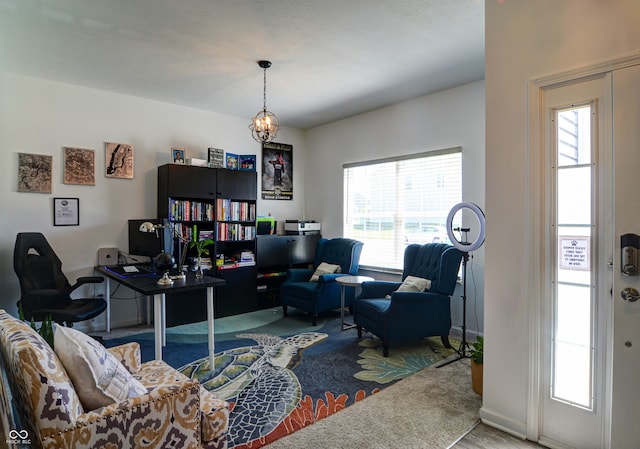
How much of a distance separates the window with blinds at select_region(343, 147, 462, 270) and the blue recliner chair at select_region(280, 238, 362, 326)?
0.36m

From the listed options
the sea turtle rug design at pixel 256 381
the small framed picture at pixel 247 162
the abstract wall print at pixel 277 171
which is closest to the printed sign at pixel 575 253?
the sea turtle rug design at pixel 256 381

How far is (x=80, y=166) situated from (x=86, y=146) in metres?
0.25

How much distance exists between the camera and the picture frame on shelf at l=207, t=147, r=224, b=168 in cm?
486

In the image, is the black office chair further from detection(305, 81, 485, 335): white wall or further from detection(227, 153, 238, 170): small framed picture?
detection(305, 81, 485, 335): white wall

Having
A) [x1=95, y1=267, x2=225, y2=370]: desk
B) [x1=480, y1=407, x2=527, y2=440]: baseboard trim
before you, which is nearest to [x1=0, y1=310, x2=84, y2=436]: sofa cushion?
[x1=95, y1=267, x2=225, y2=370]: desk

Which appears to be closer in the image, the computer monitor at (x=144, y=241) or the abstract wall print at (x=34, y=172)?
the abstract wall print at (x=34, y=172)

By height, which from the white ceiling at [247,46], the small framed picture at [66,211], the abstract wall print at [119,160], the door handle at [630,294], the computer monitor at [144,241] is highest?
the white ceiling at [247,46]

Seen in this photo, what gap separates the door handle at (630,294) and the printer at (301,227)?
4.20m

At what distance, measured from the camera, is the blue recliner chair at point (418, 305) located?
347cm

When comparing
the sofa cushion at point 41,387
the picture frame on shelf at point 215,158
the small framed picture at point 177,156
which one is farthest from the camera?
the picture frame on shelf at point 215,158

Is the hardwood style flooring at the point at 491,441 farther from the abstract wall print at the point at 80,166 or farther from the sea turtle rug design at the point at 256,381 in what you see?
the abstract wall print at the point at 80,166

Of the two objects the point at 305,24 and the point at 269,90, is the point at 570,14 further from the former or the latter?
the point at 269,90

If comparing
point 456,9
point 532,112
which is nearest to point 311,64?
point 456,9

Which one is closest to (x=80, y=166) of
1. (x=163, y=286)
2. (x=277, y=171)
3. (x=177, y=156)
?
(x=177, y=156)
